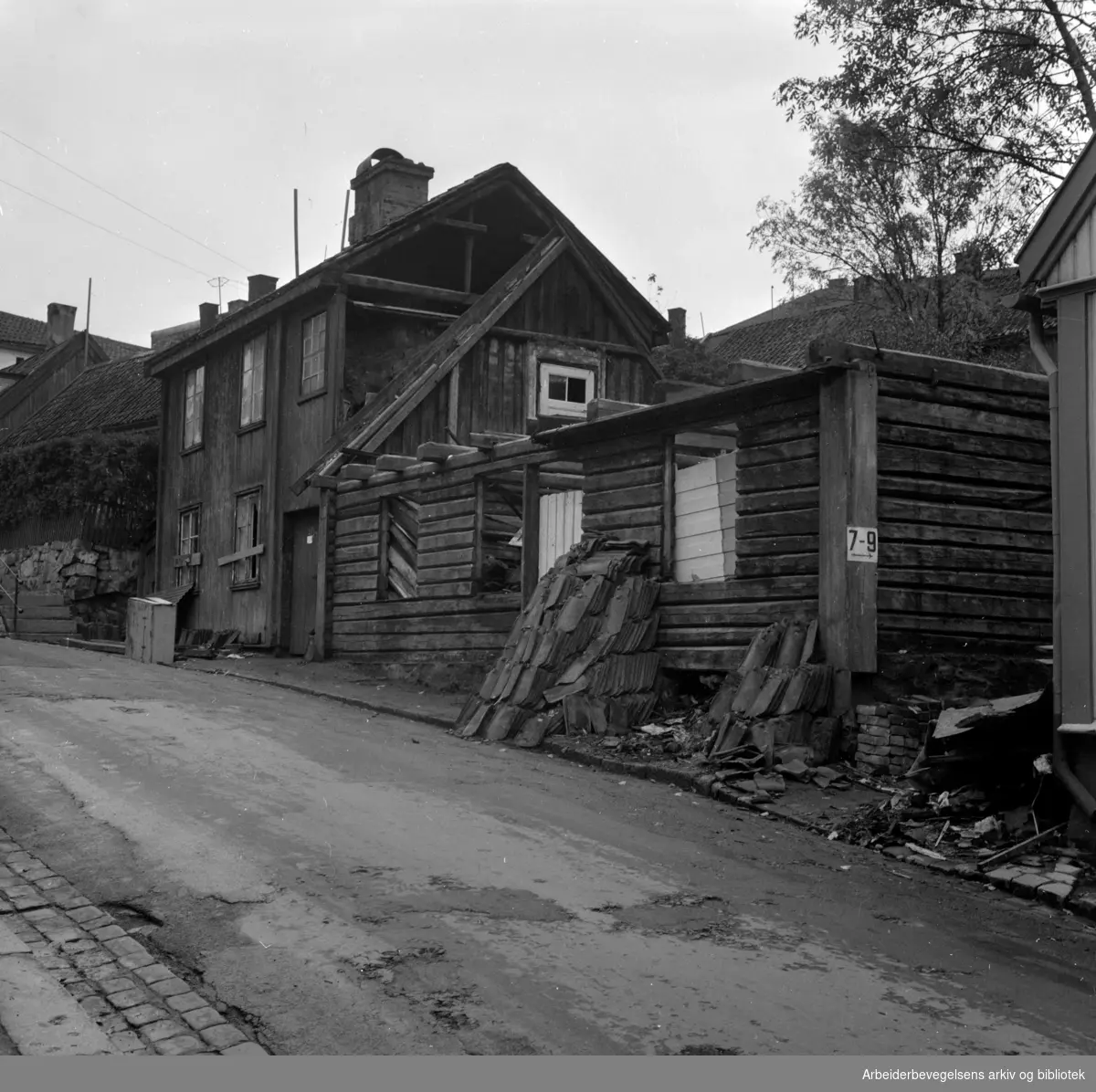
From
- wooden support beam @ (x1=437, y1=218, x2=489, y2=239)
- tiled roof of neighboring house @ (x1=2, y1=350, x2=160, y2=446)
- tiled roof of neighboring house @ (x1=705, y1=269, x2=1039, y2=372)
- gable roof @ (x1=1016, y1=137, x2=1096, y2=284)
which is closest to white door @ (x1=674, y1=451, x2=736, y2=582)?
gable roof @ (x1=1016, y1=137, x2=1096, y2=284)

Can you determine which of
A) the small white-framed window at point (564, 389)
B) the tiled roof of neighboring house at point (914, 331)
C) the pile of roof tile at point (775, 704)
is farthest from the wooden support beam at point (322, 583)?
the pile of roof tile at point (775, 704)

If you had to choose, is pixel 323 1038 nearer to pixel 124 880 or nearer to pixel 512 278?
pixel 124 880

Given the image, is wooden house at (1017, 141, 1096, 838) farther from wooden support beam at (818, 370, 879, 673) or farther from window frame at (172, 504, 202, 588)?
window frame at (172, 504, 202, 588)

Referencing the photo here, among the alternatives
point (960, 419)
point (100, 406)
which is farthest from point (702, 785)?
point (100, 406)

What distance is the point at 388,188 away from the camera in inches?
960

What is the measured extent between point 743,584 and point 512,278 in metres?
11.1

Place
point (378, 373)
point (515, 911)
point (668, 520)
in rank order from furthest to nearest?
1. point (378, 373)
2. point (668, 520)
3. point (515, 911)

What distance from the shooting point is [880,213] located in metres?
21.5

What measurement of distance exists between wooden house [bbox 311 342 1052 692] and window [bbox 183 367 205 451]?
13.9m

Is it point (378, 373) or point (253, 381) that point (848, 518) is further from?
point (253, 381)

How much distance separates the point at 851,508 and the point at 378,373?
39.0ft

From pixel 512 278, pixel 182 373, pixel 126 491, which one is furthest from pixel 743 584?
pixel 126 491

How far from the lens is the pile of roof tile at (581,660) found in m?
12.4

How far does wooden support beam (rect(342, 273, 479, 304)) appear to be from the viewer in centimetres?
2105
